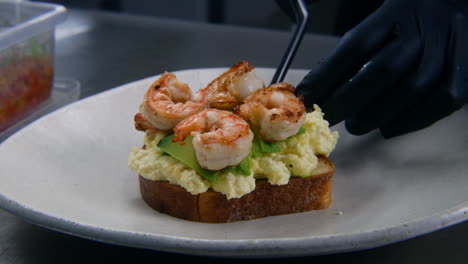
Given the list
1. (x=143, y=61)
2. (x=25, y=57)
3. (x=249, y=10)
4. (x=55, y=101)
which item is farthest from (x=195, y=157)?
(x=249, y=10)

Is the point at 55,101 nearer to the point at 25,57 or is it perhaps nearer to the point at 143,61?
the point at 25,57

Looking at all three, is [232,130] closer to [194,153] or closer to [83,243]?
[194,153]

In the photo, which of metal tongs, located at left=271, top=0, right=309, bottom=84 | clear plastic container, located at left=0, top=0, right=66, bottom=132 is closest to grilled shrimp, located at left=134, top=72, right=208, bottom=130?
metal tongs, located at left=271, top=0, right=309, bottom=84

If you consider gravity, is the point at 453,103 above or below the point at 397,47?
below

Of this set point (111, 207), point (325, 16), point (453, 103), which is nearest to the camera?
point (111, 207)

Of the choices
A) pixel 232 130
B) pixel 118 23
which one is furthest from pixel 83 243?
pixel 118 23
